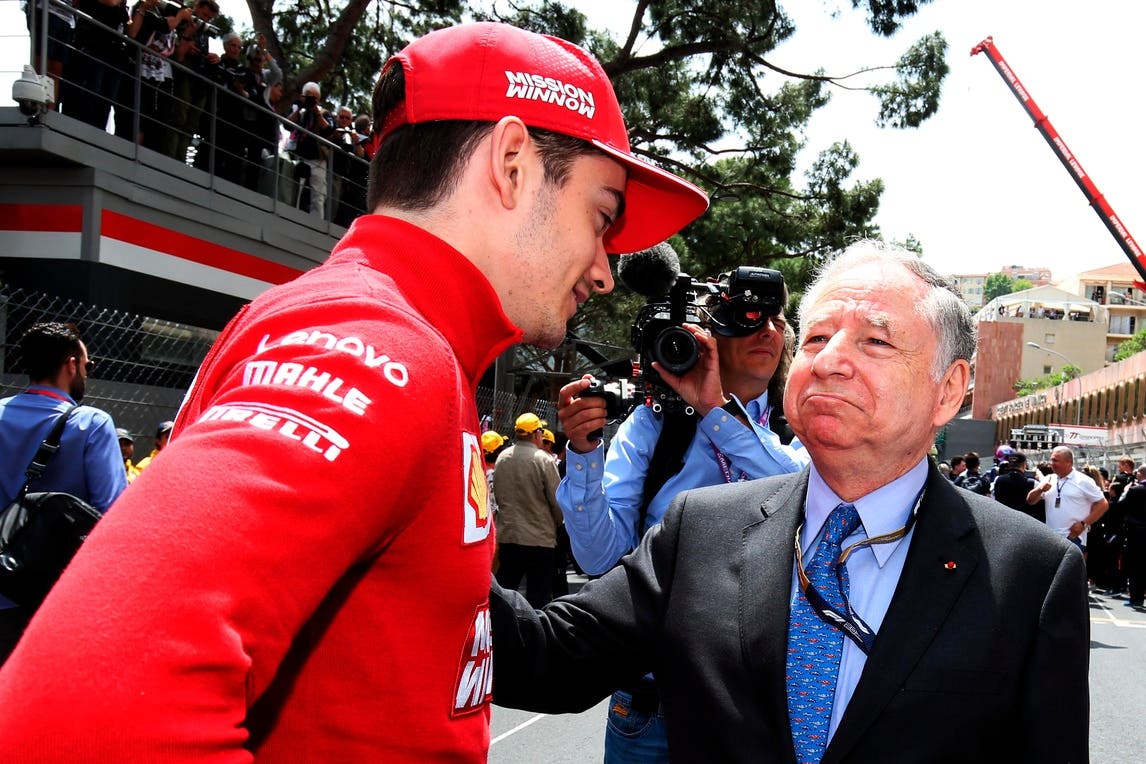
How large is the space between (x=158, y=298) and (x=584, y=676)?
9.82m

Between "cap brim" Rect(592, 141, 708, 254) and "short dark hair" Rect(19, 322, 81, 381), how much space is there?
328 cm

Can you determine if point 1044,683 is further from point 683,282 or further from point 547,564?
point 547,564

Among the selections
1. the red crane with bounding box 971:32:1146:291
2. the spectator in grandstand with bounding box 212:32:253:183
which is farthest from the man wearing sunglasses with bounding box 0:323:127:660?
the red crane with bounding box 971:32:1146:291

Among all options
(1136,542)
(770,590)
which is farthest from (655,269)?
(1136,542)

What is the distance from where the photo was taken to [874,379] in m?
2.11

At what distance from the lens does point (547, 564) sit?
355 inches

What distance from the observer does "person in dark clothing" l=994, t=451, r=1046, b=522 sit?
43.0 ft

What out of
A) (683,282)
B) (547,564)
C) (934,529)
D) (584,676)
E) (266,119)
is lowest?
(547,564)

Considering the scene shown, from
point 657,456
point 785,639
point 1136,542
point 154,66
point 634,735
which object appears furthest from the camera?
point 1136,542

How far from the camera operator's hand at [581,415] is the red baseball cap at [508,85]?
5.38 feet

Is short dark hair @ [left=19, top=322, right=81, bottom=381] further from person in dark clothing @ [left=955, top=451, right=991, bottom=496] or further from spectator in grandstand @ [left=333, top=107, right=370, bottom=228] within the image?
person in dark clothing @ [left=955, top=451, right=991, bottom=496]

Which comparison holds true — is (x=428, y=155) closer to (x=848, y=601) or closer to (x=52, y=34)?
(x=848, y=601)

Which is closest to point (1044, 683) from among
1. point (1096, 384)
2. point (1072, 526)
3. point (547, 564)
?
point (547, 564)

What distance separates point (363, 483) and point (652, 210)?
3.51 ft
